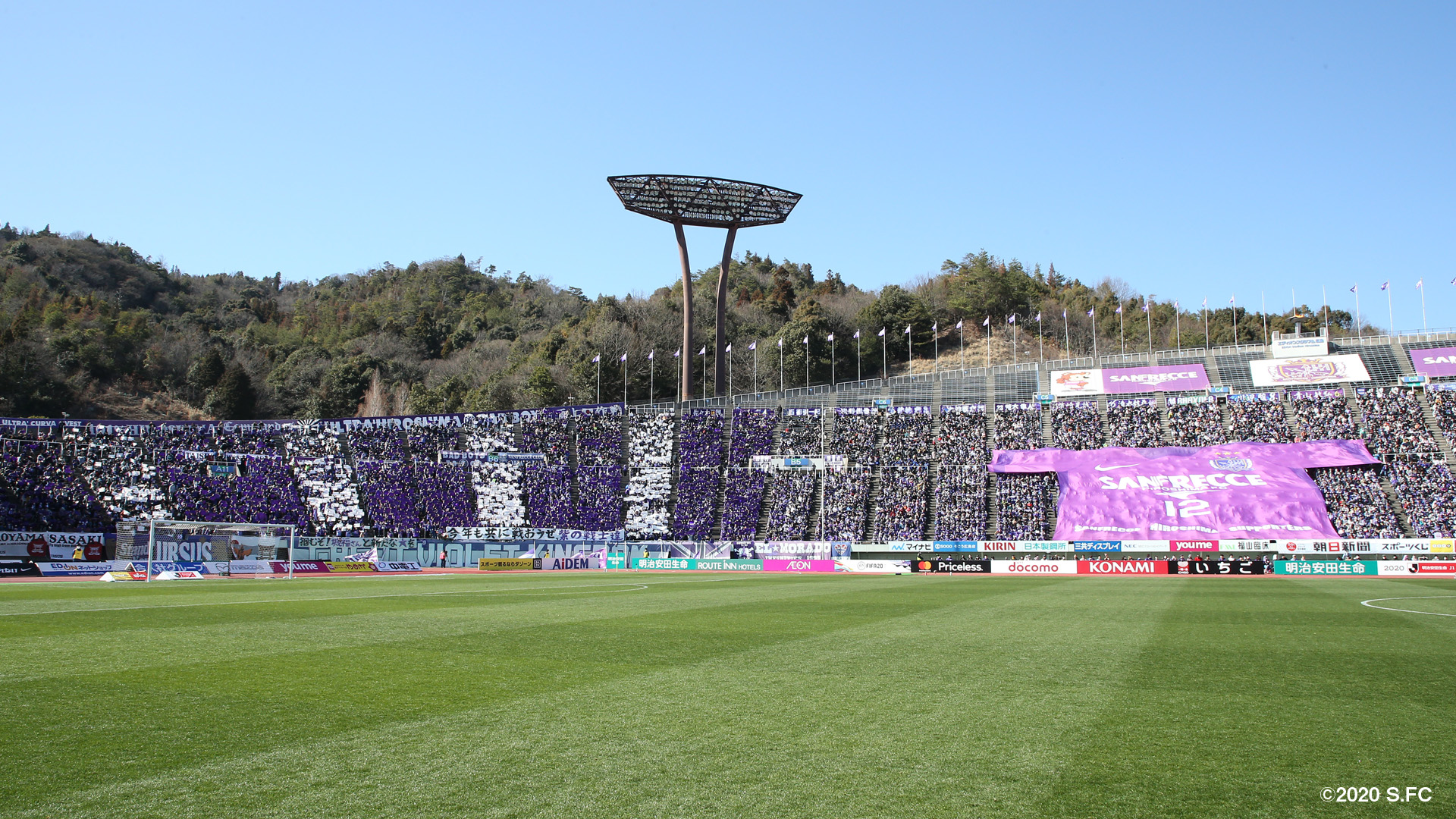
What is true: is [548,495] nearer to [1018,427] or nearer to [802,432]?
[802,432]

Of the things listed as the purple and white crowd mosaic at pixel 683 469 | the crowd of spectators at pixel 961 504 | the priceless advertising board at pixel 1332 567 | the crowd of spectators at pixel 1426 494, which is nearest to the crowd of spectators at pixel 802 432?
the purple and white crowd mosaic at pixel 683 469

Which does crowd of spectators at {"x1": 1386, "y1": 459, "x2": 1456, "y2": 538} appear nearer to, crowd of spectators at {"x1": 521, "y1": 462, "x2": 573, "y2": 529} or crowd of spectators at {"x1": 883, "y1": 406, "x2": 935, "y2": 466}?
crowd of spectators at {"x1": 883, "y1": 406, "x2": 935, "y2": 466}

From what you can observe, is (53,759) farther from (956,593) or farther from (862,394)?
(862,394)

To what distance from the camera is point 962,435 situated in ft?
204

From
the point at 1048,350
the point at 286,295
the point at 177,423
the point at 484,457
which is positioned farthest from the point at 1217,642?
the point at 286,295

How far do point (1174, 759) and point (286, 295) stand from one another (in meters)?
139

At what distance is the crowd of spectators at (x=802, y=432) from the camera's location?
63.1 m

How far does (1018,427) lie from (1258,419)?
47.7 feet

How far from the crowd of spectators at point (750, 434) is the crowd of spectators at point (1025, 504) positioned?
15559mm

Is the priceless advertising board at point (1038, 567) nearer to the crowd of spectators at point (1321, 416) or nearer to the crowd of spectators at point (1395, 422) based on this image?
the crowd of spectators at point (1321, 416)

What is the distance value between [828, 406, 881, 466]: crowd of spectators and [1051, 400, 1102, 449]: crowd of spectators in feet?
38.3

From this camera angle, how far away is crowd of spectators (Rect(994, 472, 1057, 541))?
54.2 metres

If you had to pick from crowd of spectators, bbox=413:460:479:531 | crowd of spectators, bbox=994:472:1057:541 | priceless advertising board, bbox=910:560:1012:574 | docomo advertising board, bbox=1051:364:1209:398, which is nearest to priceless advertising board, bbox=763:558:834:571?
priceless advertising board, bbox=910:560:1012:574

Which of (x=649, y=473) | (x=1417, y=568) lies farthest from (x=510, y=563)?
(x=1417, y=568)
